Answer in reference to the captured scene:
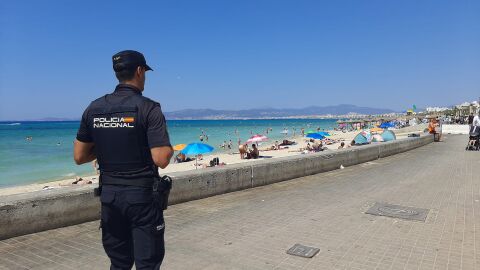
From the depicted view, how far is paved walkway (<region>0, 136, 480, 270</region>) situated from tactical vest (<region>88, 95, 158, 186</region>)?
1760 mm

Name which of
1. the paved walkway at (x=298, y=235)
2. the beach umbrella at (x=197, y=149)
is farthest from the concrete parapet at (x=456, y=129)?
the paved walkway at (x=298, y=235)

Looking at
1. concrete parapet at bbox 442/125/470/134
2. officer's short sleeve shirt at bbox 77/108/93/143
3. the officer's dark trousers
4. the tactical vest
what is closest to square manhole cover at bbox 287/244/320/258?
Answer: the officer's dark trousers

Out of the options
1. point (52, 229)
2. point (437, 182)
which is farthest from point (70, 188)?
point (437, 182)

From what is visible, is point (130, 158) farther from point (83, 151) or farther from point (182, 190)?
Result: point (182, 190)

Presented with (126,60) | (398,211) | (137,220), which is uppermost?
(126,60)

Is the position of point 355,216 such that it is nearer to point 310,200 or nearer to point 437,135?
point 310,200

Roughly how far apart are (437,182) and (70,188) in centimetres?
824

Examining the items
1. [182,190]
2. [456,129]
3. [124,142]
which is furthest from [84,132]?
[456,129]

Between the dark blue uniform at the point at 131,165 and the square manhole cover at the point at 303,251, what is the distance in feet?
7.03

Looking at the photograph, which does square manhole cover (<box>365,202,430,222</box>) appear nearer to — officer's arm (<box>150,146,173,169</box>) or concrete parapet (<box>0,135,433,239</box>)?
concrete parapet (<box>0,135,433,239</box>)

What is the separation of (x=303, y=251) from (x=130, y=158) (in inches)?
105

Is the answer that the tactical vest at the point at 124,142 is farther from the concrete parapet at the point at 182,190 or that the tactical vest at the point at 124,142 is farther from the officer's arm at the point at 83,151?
the concrete parapet at the point at 182,190

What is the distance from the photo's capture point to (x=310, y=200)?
6.98 metres

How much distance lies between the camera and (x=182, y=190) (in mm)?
6605
